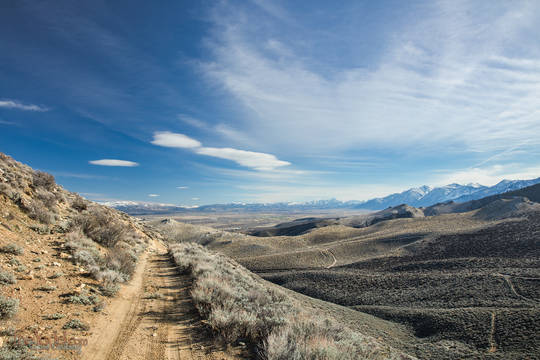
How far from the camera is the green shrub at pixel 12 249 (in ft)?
27.3

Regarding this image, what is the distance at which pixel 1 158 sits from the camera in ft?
57.3

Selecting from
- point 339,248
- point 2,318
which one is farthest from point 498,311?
point 339,248

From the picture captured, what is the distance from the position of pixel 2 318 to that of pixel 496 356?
72.0ft

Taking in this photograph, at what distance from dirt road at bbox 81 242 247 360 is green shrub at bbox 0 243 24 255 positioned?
3766mm

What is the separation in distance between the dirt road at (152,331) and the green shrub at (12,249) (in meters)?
3.77

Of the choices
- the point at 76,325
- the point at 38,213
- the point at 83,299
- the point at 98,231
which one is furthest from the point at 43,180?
the point at 76,325

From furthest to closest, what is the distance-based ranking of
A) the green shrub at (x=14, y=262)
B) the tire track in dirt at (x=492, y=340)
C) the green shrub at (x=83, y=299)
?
the tire track in dirt at (x=492, y=340), the green shrub at (x=14, y=262), the green shrub at (x=83, y=299)

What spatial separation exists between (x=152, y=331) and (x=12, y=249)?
632cm

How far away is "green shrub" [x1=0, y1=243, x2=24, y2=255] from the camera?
832 cm

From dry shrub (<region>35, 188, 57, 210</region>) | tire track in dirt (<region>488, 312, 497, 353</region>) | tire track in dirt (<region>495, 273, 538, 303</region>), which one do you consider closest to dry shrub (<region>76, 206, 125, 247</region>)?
dry shrub (<region>35, 188, 57, 210</region>)

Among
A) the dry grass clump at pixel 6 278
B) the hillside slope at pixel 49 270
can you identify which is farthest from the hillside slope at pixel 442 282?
the dry grass clump at pixel 6 278

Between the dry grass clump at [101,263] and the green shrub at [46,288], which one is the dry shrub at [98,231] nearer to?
the dry grass clump at [101,263]

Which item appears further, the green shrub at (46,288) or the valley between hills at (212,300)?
the green shrub at (46,288)

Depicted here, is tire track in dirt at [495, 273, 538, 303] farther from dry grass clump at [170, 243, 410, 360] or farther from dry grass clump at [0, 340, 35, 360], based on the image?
dry grass clump at [0, 340, 35, 360]
